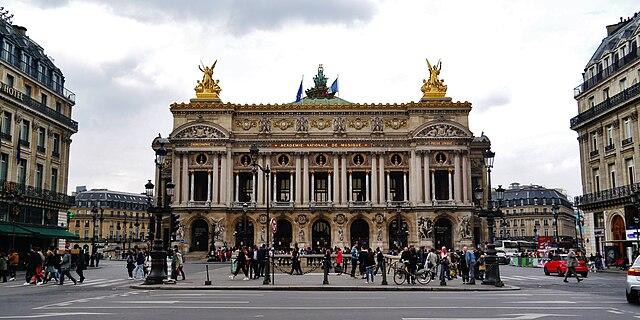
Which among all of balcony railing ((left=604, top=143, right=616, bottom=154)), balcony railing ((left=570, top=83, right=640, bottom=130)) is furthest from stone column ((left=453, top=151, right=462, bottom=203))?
balcony railing ((left=604, top=143, right=616, bottom=154))

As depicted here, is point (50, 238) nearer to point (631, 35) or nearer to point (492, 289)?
point (492, 289)

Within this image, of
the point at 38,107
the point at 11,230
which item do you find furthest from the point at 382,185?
the point at 11,230

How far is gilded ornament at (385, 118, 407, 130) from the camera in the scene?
257 ft

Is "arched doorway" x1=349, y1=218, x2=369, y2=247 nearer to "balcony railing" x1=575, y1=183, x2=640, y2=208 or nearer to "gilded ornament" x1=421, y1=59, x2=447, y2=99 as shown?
"gilded ornament" x1=421, y1=59, x2=447, y2=99

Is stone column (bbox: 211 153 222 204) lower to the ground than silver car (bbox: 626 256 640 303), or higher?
higher

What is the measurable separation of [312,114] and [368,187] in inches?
440

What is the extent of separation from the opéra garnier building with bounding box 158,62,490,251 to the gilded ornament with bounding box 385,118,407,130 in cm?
12

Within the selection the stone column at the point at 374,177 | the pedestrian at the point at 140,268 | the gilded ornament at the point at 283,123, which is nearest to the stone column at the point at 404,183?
the stone column at the point at 374,177

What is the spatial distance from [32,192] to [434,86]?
48938mm

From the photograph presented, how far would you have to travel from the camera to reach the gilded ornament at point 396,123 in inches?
3088

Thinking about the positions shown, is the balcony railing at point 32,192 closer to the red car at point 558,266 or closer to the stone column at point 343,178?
the stone column at point 343,178

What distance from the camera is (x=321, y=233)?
77062 mm

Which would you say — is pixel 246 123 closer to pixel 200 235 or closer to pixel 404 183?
pixel 200 235

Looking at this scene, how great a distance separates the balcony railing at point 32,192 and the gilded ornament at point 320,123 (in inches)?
1252
